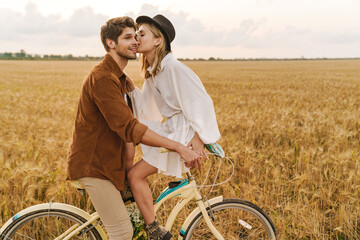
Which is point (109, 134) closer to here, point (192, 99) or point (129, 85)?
point (129, 85)

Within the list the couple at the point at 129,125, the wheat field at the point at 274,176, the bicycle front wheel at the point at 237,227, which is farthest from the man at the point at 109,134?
the wheat field at the point at 274,176

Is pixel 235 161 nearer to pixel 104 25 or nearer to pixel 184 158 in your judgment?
pixel 184 158

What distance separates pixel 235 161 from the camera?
4398mm

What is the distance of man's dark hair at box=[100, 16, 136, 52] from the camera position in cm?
212

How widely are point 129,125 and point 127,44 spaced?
2.08 feet

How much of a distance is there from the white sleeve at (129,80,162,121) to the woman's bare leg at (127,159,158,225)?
0.45 m

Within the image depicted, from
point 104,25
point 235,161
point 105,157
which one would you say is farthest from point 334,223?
point 104,25

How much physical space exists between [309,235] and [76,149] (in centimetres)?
245

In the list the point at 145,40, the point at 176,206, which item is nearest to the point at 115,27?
the point at 145,40

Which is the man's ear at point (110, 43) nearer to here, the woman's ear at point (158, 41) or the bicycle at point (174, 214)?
the woman's ear at point (158, 41)

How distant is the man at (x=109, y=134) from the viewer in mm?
1949

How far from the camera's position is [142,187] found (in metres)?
2.26

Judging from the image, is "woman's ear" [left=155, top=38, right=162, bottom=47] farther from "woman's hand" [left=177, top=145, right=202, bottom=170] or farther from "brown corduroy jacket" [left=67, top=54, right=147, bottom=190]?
"woman's hand" [left=177, top=145, right=202, bottom=170]

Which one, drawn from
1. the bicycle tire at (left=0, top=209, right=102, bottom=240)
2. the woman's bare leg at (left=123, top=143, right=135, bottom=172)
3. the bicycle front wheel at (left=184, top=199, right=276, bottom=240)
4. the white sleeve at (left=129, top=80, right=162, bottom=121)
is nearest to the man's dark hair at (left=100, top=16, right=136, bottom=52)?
the white sleeve at (left=129, top=80, right=162, bottom=121)
